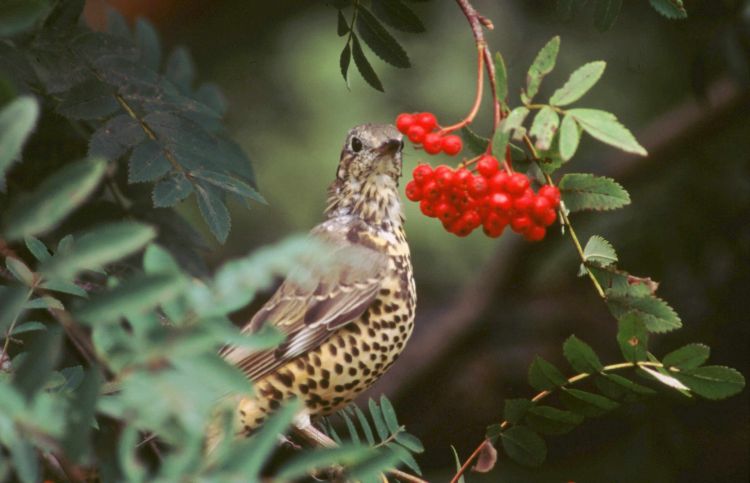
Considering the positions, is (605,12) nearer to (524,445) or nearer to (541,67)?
(541,67)

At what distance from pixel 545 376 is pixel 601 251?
0.84 ft

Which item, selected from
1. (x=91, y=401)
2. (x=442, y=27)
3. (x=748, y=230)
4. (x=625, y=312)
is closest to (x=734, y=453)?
(x=748, y=230)

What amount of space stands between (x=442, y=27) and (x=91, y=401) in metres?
4.43

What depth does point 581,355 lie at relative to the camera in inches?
78.9

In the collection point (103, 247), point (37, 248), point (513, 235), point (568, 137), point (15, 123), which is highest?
point (15, 123)

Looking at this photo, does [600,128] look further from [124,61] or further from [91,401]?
[124,61]

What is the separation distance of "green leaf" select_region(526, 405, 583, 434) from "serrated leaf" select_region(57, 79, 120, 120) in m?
1.09

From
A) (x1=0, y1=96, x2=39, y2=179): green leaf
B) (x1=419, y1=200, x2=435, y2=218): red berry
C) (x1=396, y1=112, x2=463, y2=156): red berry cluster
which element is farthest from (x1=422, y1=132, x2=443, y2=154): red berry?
(x1=0, y1=96, x2=39, y2=179): green leaf

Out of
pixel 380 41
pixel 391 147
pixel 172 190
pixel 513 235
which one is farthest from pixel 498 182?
pixel 513 235

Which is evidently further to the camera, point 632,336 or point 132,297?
point 632,336

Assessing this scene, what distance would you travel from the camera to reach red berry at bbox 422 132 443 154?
6.89 feet

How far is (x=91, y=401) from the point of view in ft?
3.72

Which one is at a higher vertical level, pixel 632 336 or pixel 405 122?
pixel 405 122

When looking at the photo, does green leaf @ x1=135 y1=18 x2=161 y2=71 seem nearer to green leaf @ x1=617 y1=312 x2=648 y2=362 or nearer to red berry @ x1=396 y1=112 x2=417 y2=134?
red berry @ x1=396 y1=112 x2=417 y2=134
